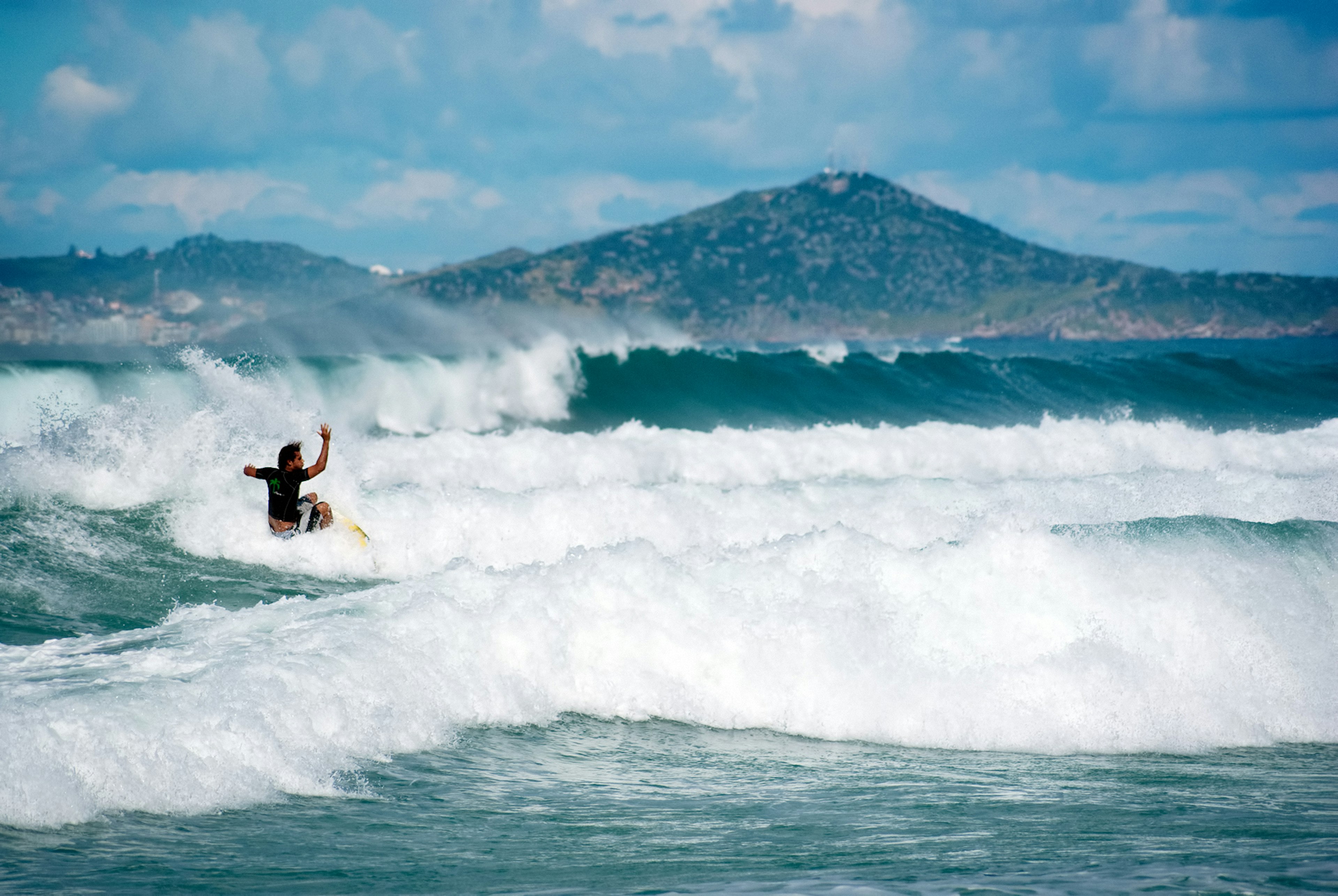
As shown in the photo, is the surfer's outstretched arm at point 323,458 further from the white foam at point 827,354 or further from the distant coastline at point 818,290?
the distant coastline at point 818,290

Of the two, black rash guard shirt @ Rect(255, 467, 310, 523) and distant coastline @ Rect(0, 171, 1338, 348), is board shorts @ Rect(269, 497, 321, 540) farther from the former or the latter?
distant coastline @ Rect(0, 171, 1338, 348)

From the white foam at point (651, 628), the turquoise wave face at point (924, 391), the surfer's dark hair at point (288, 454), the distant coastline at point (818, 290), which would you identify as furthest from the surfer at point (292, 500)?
the distant coastline at point (818, 290)

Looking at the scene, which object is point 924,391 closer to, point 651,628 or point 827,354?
point 827,354

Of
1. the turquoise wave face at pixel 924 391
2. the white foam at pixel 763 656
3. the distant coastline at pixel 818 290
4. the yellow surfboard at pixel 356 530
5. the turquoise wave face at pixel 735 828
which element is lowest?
the turquoise wave face at pixel 735 828

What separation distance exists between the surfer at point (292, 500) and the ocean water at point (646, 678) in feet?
0.94

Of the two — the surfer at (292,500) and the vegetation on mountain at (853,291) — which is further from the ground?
the vegetation on mountain at (853,291)

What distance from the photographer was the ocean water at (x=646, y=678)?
5.67 metres

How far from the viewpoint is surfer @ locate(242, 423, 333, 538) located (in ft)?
40.4

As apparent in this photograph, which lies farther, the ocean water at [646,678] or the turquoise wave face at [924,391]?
the turquoise wave face at [924,391]

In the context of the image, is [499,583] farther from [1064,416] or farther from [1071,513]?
[1064,416]

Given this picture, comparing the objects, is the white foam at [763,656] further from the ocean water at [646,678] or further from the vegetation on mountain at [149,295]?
the vegetation on mountain at [149,295]

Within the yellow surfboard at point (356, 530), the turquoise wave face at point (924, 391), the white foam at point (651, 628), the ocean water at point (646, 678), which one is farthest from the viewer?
the turquoise wave face at point (924, 391)

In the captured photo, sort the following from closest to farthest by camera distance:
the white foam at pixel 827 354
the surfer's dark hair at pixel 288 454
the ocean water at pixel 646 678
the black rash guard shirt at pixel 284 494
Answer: the ocean water at pixel 646 678 < the surfer's dark hair at pixel 288 454 < the black rash guard shirt at pixel 284 494 < the white foam at pixel 827 354

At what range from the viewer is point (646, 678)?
8555mm
